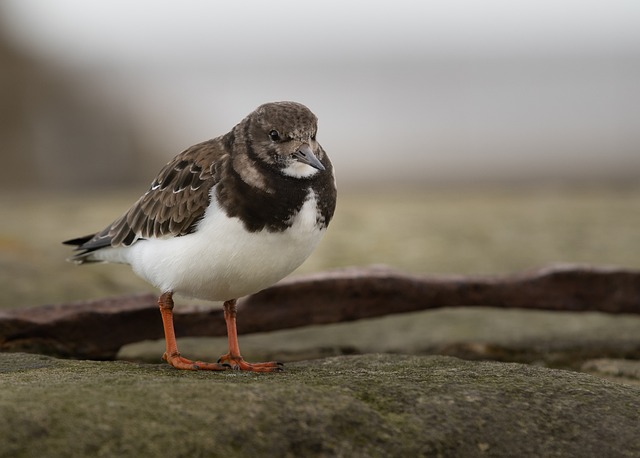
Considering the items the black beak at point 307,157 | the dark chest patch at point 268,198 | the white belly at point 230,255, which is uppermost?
the black beak at point 307,157

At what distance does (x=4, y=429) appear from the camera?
2662 millimetres

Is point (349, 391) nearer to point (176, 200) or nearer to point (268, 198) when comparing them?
point (268, 198)

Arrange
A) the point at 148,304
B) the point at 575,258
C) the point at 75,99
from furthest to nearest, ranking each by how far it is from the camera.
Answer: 1. the point at 75,99
2. the point at 575,258
3. the point at 148,304

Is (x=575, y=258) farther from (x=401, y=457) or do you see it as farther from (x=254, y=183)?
(x=401, y=457)

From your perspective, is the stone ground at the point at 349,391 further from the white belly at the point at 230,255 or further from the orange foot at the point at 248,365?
the white belly at the point at 230,255

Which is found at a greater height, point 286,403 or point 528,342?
point 286,403

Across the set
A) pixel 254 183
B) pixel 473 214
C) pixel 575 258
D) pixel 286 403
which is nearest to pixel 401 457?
pixel 286 403

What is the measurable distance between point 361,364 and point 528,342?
198cm

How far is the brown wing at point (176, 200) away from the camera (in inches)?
162

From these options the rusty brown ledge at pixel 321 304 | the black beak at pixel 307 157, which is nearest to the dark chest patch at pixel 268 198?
the black beak at pixel 307 157

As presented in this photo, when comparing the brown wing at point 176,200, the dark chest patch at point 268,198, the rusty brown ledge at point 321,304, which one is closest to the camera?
the dark chest patch at point 268,198

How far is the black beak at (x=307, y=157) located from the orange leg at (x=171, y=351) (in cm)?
99

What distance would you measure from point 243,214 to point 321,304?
1213 mm

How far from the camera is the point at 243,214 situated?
3.89 m
